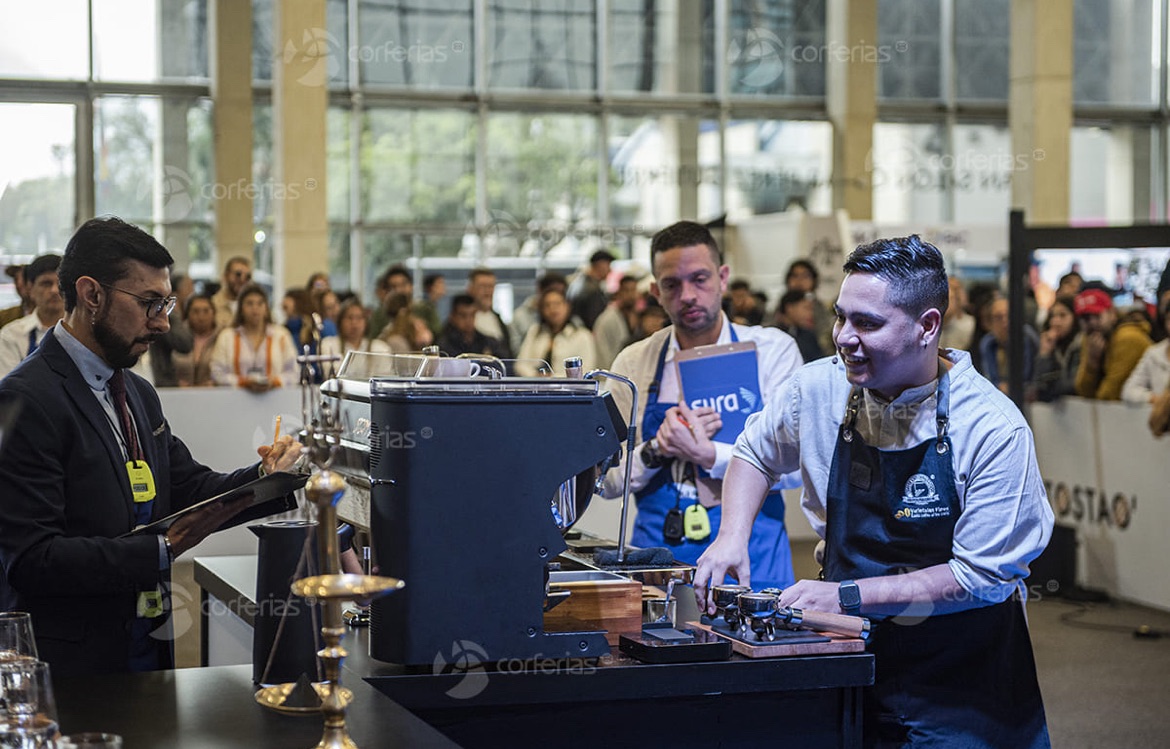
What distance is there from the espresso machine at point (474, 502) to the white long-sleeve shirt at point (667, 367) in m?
1.31

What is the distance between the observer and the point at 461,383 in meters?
2.15

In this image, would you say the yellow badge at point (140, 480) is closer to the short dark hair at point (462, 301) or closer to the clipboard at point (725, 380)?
the clipboard at point (725, 380)

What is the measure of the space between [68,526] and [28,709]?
996 millimetres

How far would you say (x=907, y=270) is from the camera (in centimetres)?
240

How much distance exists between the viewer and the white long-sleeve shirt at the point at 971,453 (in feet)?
7.66

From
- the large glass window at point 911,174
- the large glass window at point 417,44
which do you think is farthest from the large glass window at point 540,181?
the large glass window at point 911,174

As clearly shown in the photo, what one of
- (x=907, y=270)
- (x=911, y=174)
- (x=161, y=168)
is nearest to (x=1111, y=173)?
(x=911, y=174)

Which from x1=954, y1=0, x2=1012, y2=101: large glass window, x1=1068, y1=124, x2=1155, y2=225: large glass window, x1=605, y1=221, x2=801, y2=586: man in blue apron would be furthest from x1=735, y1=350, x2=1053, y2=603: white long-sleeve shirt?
x1=1068, y1=124, x2=1155, y2=225: large glass window

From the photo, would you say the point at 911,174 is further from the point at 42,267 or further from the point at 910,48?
the point at 42,267

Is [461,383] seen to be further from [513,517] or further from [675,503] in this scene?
[675,503]

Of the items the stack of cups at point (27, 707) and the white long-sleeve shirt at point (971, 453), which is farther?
the white long-sleeve shirt at point (971, 453)

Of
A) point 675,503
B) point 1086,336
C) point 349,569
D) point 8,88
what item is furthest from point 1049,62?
point 349,569

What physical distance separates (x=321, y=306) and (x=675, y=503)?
660 centimetres

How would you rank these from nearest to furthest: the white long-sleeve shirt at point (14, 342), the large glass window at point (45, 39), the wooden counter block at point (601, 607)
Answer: the wooden counter block at point (601, 607) < the white long-sleeve shirt at point (14, 342) < the large glass window at point (45, 39)
